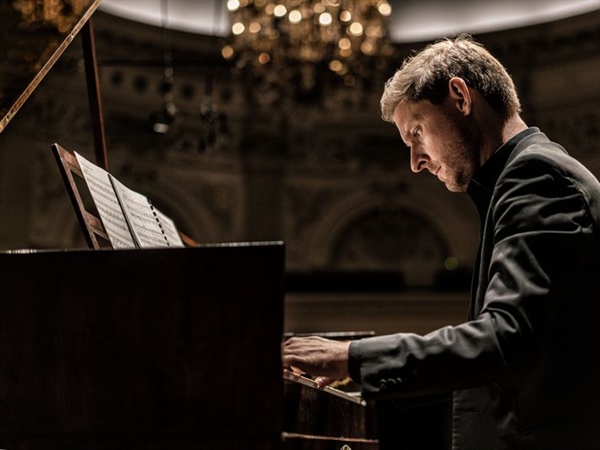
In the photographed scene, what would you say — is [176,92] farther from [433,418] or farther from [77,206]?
[77,206]

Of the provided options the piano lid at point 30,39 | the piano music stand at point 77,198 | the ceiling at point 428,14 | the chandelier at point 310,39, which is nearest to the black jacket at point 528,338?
the piano music stand at point 77,198

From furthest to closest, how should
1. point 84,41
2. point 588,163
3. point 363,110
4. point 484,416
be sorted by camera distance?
point 363,110
point 588,163
point 84,41
point 484,416

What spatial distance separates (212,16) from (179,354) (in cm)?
986

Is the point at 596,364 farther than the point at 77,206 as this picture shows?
No

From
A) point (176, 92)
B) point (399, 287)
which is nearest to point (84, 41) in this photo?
point (399, 287)

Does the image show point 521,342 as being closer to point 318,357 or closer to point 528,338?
point 528,338

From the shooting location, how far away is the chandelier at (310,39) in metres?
7.12

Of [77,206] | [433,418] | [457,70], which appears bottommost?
[433,418]

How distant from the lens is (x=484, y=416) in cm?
173

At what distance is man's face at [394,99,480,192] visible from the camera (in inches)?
77.0

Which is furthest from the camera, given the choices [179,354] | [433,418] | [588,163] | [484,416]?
[588,163]

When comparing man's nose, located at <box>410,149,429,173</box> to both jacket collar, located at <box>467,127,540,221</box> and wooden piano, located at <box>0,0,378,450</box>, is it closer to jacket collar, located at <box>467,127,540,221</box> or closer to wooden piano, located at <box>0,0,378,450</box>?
jacket collar, located at <box>467,127,540,221</box>

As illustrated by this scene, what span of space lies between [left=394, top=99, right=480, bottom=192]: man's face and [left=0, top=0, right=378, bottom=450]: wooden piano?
1.86 feet

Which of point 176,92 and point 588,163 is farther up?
point 176,92
